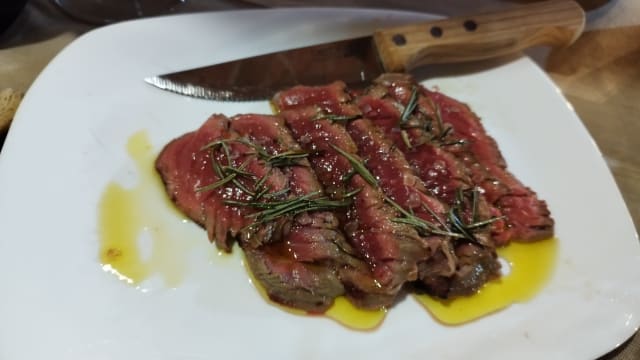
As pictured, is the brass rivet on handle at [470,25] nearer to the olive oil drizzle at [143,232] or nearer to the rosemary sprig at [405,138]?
the rosemary sprig at [405,138]

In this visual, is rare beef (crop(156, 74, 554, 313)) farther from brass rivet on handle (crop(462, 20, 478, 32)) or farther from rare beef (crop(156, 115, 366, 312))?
brass rivet on handle (crop(462, 20, 478, 32))

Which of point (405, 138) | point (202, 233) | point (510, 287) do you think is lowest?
point (510, 287)

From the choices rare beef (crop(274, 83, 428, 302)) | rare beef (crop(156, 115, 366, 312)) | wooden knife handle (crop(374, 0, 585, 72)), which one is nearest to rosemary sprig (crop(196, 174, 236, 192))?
rare beef (crop(156, 115, 366, 312))

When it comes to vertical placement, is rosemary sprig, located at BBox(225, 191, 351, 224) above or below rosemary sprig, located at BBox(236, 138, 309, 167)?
below

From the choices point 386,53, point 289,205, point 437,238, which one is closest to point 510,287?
point 437,238

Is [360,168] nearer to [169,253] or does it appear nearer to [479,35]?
[169,253]

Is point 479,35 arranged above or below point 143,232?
above
